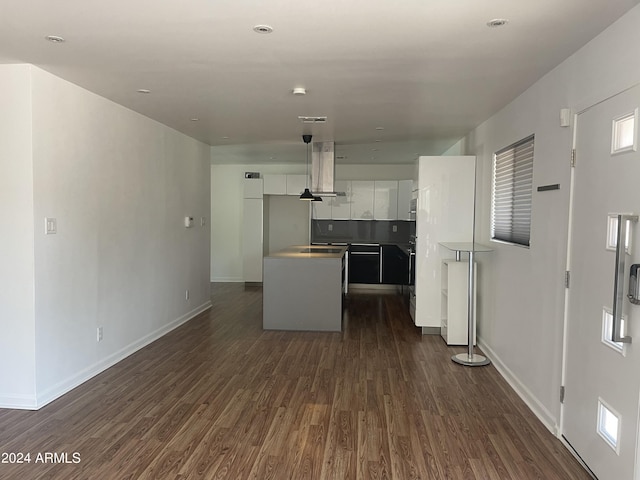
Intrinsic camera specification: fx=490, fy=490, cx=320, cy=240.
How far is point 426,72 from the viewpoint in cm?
350

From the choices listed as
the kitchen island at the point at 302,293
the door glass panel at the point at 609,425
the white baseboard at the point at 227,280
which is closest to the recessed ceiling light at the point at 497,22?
the door glass panel at the point at 609,425

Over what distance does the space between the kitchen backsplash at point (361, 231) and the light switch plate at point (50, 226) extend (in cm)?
630

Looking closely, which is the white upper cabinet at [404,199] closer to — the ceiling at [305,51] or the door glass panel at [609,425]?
the ceiling at [305,51]

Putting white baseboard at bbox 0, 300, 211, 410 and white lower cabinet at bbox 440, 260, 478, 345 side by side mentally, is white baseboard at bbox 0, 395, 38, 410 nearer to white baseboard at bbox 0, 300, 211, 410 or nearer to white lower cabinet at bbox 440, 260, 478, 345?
white baseboard at bbox 0, 300, 211, 410

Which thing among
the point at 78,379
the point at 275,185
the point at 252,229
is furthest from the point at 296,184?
the point at 78,379

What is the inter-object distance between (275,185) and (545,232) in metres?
6.70

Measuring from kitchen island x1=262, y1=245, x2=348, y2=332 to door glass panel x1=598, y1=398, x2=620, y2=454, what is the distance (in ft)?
12.1

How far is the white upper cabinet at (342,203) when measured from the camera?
950 cm

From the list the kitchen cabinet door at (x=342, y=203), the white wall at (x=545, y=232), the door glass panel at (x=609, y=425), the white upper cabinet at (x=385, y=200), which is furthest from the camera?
the kitchen cabinet door at (x=342, y=203)

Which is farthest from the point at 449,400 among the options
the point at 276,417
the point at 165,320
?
the point at 165,320

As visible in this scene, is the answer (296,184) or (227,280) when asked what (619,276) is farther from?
(227,280)

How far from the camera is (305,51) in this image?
308 centimetres

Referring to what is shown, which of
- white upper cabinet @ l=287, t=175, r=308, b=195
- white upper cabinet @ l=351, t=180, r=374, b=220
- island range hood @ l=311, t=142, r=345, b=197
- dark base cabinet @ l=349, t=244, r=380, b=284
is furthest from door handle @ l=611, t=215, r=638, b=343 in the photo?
white upper cabinet @ l=287, t=175, r=308, b=195

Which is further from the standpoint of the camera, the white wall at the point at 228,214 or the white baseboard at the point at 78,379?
the white wall at the point at 228,214
